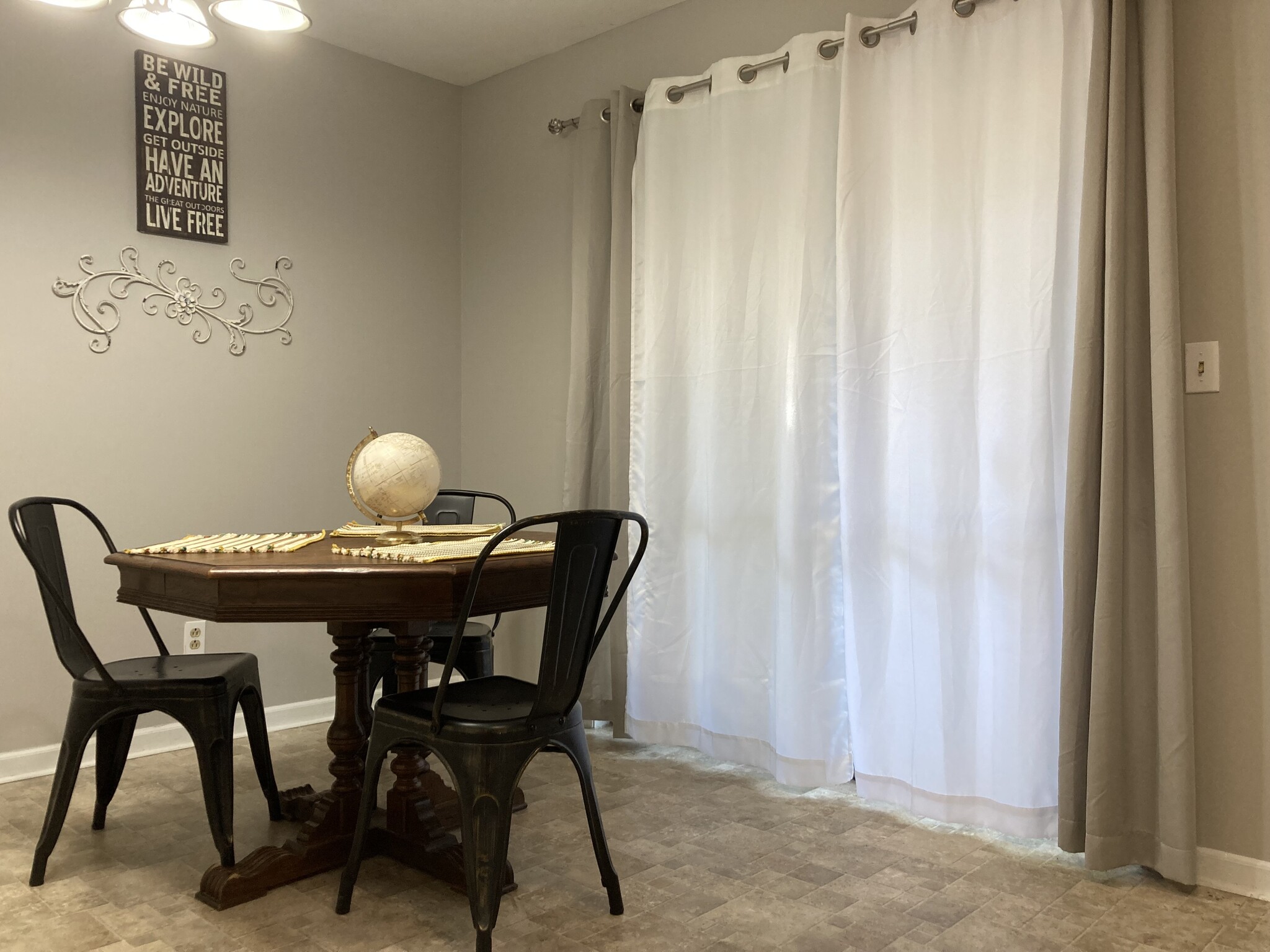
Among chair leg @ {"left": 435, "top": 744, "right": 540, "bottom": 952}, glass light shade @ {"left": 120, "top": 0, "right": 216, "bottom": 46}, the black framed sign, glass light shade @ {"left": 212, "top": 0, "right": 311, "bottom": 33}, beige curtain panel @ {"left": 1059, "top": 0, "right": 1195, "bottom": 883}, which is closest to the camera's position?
chair leg @ {"left": 435, "top": 744, "right": 540, "bottom": 952}

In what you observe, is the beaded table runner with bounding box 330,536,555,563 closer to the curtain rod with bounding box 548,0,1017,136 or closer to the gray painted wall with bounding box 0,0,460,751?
the gray painted wall with bounding box 0,0,460,751

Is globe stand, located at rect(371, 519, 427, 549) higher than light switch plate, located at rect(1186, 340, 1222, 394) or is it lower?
lower

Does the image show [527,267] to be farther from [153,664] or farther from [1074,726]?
[1074,726]

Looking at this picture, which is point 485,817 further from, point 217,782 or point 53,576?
point 53,576

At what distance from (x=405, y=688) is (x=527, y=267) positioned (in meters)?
2.05

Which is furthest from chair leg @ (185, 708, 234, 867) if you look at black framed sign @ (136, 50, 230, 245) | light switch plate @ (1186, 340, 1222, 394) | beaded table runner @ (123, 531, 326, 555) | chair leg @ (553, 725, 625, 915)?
light switch plate @ (1186, 340, 1222, 394)

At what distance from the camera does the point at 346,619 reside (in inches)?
76.5

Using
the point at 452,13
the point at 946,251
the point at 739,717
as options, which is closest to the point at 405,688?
the point at 739,717

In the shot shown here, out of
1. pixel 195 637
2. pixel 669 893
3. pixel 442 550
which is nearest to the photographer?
pixel 442 550

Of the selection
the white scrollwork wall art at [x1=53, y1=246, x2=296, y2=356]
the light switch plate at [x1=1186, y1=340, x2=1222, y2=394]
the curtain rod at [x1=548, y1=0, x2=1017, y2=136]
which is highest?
the curtain rod at [x1=548, y1=0, x2=1017, y2=136]

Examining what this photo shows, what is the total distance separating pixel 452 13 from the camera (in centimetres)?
356

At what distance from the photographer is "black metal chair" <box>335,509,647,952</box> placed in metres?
1.89

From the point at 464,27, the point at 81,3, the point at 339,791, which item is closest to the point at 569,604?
the point at 339,791

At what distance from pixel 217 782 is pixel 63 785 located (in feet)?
1.20
